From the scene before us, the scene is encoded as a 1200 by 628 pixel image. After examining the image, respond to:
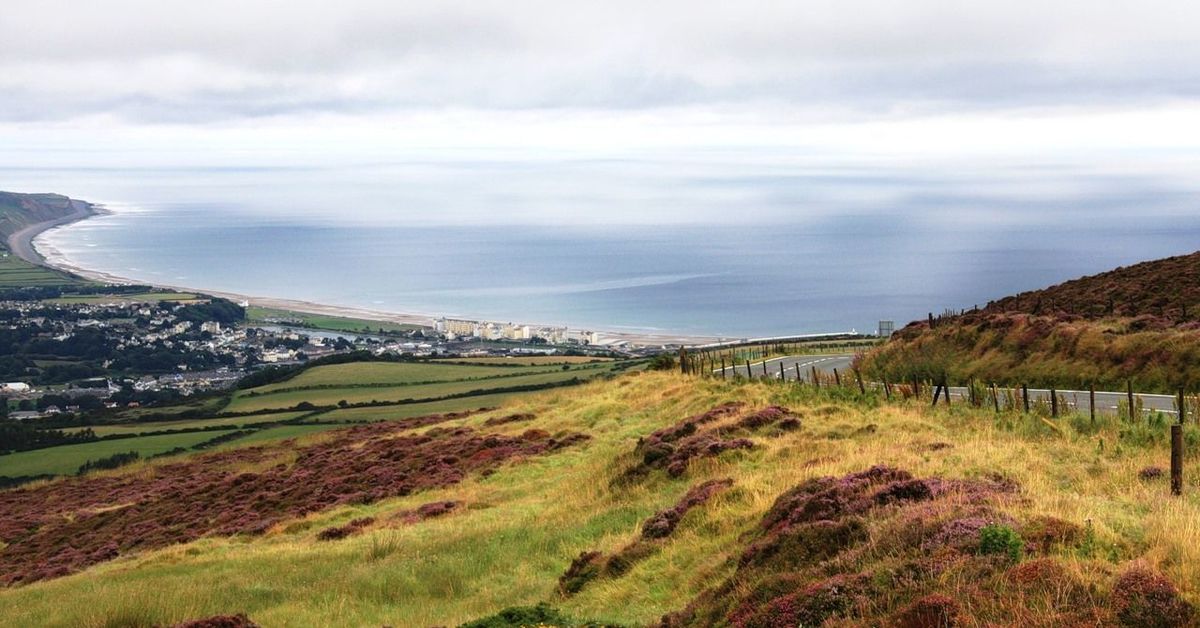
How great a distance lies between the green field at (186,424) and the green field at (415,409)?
120 inches

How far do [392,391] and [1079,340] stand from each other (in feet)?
154

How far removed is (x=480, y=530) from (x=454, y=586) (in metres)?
3.57

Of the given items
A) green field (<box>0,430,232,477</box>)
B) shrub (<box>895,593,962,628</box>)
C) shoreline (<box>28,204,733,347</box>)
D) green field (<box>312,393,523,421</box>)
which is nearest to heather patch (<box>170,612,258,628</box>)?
shrub (<box>895,593,962,628</box>)

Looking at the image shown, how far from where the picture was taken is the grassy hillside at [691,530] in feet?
27.3

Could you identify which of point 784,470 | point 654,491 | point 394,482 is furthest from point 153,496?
point 784,470

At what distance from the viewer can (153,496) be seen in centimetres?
3312

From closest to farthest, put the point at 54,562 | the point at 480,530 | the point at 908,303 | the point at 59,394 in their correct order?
the point at 480,530 < the point at 54,562 < the point at 59,394 < the point at 908,303

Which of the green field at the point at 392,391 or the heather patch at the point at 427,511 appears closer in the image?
the heather patch at the point at 427,511

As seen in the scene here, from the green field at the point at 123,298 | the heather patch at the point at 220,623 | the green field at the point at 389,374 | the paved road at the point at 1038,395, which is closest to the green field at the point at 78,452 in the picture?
the green field at the point at 389,374

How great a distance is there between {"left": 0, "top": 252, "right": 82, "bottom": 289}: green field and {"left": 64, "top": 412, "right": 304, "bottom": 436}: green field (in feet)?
354

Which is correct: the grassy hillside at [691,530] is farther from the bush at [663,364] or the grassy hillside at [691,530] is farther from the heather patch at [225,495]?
the bush at [663,364]

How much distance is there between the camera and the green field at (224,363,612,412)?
63.5 metres

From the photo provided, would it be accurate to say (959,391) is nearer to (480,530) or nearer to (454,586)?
(480,530)

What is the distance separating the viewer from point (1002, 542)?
28.2 ft
